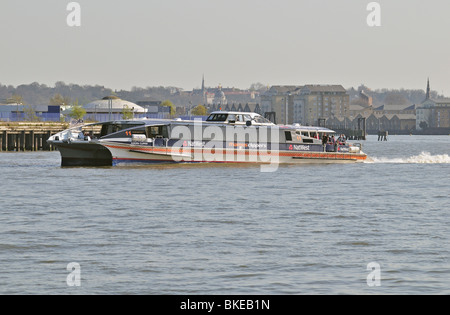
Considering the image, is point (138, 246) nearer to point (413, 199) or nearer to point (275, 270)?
point (275, 270)

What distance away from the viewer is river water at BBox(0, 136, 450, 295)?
62.2 feet

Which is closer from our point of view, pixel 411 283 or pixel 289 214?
pixel 411 283

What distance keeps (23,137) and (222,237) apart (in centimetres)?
6944

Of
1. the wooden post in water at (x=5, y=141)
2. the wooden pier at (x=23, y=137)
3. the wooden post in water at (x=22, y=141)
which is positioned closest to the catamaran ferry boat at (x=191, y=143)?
the wooden post in water at (x=22, y=141)

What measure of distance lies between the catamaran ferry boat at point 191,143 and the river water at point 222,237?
11019mm

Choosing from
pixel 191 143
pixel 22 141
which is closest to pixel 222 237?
pixel 191 143

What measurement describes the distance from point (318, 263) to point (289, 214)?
10.9 metres

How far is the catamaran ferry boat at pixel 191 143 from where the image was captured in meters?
58.6

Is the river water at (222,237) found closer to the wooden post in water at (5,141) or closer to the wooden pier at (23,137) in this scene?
the wooden post in water at (5,141)

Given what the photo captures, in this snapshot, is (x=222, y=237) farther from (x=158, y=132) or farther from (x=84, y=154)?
(x=84, y=154)

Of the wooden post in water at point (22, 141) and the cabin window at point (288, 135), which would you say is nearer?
the cabin window at point (288, 135)

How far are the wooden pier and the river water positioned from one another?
45926mm

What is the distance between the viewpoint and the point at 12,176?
1989 inches
